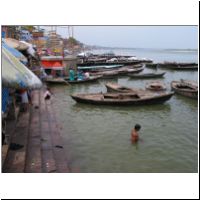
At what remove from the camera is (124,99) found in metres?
16.5

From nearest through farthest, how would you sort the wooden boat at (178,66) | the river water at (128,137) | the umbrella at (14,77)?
the umbrella at (14,77) → the river water at (128,137) → the wooden boat at (178,66)

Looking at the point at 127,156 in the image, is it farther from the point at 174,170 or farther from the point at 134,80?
the point at 134,80

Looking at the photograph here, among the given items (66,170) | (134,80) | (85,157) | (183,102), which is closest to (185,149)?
(85,157)

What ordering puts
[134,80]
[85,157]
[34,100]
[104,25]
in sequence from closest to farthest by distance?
[104,25]
[85,157]
[34,100]
[134,80]

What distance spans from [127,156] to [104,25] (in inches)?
227

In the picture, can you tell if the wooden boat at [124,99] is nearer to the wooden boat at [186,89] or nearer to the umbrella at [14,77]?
the wooden boat at [186,89]

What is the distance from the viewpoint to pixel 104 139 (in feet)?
35.0

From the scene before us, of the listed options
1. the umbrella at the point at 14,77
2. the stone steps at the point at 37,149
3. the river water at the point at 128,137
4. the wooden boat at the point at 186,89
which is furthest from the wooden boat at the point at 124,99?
the umbrella at the point at 14,77

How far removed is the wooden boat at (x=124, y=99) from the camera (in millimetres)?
16234

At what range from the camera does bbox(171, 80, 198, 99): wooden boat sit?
19117 mm

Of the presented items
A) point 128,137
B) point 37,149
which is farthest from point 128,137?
point 37,149

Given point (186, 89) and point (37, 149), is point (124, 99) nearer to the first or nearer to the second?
point (186, 89)

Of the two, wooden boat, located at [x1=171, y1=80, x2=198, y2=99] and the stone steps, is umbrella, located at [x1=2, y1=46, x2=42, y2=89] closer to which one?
the stone steps

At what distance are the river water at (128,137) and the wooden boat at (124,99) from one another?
0.30m
